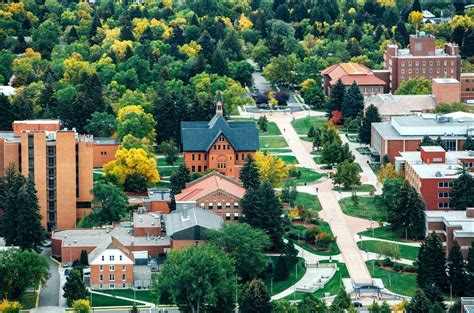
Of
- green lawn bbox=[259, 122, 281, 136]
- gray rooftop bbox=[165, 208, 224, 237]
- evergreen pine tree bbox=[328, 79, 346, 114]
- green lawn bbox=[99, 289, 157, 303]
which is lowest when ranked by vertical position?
green lawn bbox=[99, 289, 157, 303]

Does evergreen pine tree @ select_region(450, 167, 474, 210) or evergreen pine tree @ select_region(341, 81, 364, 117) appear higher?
evergreen pine tree @ select_region(341, 81, 364, 117)

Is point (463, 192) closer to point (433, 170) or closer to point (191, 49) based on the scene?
point (433, 170)

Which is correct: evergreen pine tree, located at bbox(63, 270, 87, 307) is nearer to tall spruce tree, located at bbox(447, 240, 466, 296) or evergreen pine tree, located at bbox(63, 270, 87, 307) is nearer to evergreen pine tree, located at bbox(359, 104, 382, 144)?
tall spruce tree, located at bbox(447, 240, 466, 296)

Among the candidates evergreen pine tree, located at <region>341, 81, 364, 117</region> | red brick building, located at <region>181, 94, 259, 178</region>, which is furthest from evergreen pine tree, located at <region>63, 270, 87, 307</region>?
evergreen pine tree, located at <region>341, 81, 364, 117</region>

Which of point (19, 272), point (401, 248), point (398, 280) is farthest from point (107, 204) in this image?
point (398, 280)

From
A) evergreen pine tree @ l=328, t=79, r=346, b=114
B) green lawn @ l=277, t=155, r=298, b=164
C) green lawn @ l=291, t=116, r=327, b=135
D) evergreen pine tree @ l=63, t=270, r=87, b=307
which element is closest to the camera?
evergreen pine tree @ l=63, t=270, r=87, b=307

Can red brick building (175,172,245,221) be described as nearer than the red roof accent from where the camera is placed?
Yes

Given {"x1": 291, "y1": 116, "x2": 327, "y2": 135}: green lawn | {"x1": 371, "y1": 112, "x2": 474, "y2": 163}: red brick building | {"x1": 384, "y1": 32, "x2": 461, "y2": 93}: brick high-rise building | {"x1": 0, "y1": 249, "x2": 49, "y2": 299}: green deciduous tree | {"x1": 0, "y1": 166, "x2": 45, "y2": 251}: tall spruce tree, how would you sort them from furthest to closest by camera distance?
{"x1": 384, "y1": 32, "x2": 461, "y2": 93}: brick high-rise building → {"x1": 291, "y1": 116, "x2": 327, "y2": 135}: green lawn → {"x1": 371, "y1": 112, "x2": 474, "y2": 163}: red brick building → {"x1": 0, "y1": 166, "x2": 45, "y2": 251}: tall spruce tree → {"x1": 0, "y1": 249, "x2": 49, "y2": 299}: green deciduous tree
